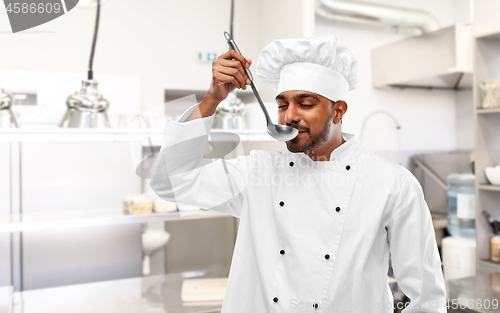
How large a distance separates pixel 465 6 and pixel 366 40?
1.06 metres

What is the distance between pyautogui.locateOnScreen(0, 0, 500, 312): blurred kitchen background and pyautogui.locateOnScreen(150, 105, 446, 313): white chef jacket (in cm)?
21

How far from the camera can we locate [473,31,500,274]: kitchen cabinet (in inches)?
99.3

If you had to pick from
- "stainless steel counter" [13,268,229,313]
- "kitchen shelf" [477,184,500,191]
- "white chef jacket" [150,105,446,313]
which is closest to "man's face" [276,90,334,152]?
"white chef jacket" [150,105,446,313]

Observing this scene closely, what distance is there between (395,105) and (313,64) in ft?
8.50

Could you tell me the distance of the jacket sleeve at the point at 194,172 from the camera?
1.03 meters

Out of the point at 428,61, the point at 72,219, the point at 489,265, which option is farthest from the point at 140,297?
the point at 428,61

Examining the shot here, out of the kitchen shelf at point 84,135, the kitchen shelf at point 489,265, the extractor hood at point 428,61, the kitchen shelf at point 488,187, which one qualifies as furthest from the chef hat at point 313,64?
the extractor hood at point 428,61

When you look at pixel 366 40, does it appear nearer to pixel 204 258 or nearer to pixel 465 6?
pixel 465 6

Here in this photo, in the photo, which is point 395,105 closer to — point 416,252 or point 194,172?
point 416,252

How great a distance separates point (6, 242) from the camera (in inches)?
82.7

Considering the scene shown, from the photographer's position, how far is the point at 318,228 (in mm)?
1111

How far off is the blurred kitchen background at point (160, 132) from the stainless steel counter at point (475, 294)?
0.02 m

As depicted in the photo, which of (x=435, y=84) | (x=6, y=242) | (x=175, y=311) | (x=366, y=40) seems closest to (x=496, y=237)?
(x=435, y=84)

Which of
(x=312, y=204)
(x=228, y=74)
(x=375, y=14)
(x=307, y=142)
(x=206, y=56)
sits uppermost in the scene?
(x=375, y=14)
